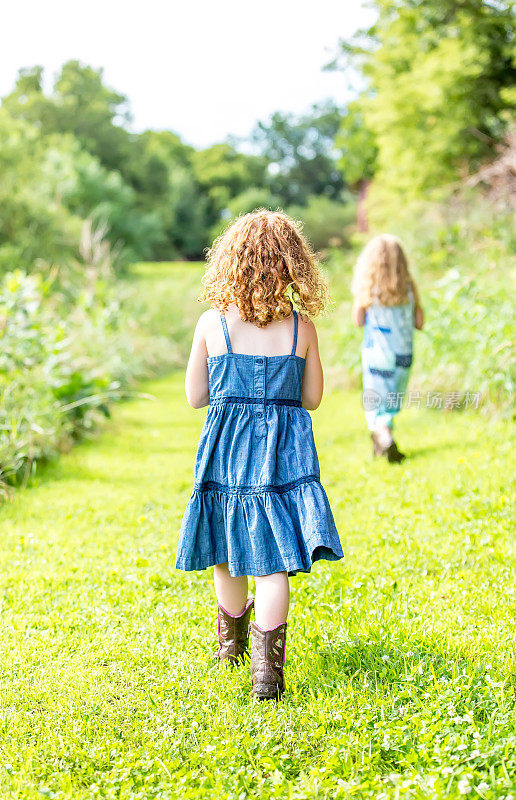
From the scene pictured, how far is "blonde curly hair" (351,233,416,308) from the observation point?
5598 mm

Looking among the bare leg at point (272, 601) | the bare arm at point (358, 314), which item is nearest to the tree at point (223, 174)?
the bare arm at point (358, 314)

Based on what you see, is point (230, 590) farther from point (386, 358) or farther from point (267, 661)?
point (386, 358)

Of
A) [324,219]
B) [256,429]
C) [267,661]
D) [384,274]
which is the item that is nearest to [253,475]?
[256,429]

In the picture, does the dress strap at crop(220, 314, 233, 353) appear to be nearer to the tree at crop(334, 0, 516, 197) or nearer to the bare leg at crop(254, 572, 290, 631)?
the bare leg at crop(254, 572, 290, 631)

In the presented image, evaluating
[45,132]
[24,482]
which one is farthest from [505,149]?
[45,132]

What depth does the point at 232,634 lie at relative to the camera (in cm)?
264

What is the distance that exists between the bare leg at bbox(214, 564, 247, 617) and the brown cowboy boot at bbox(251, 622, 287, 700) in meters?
0.22

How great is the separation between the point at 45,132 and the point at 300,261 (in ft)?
129

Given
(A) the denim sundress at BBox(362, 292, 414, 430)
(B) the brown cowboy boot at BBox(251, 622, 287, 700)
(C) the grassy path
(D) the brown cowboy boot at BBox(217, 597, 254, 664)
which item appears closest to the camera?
(C) the grassy path

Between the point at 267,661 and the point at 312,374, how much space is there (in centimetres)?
99

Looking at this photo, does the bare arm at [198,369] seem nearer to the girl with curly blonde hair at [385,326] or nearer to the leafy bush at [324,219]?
the girl with curly blonde hair at [385,326]

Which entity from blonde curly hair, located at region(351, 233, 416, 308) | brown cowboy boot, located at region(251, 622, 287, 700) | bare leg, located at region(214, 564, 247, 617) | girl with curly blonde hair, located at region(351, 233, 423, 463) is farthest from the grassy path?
blonde curly hair, located at region(351, 233, 416, 308)

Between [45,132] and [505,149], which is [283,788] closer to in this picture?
[505,149]

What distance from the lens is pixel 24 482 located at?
5.10 metres
